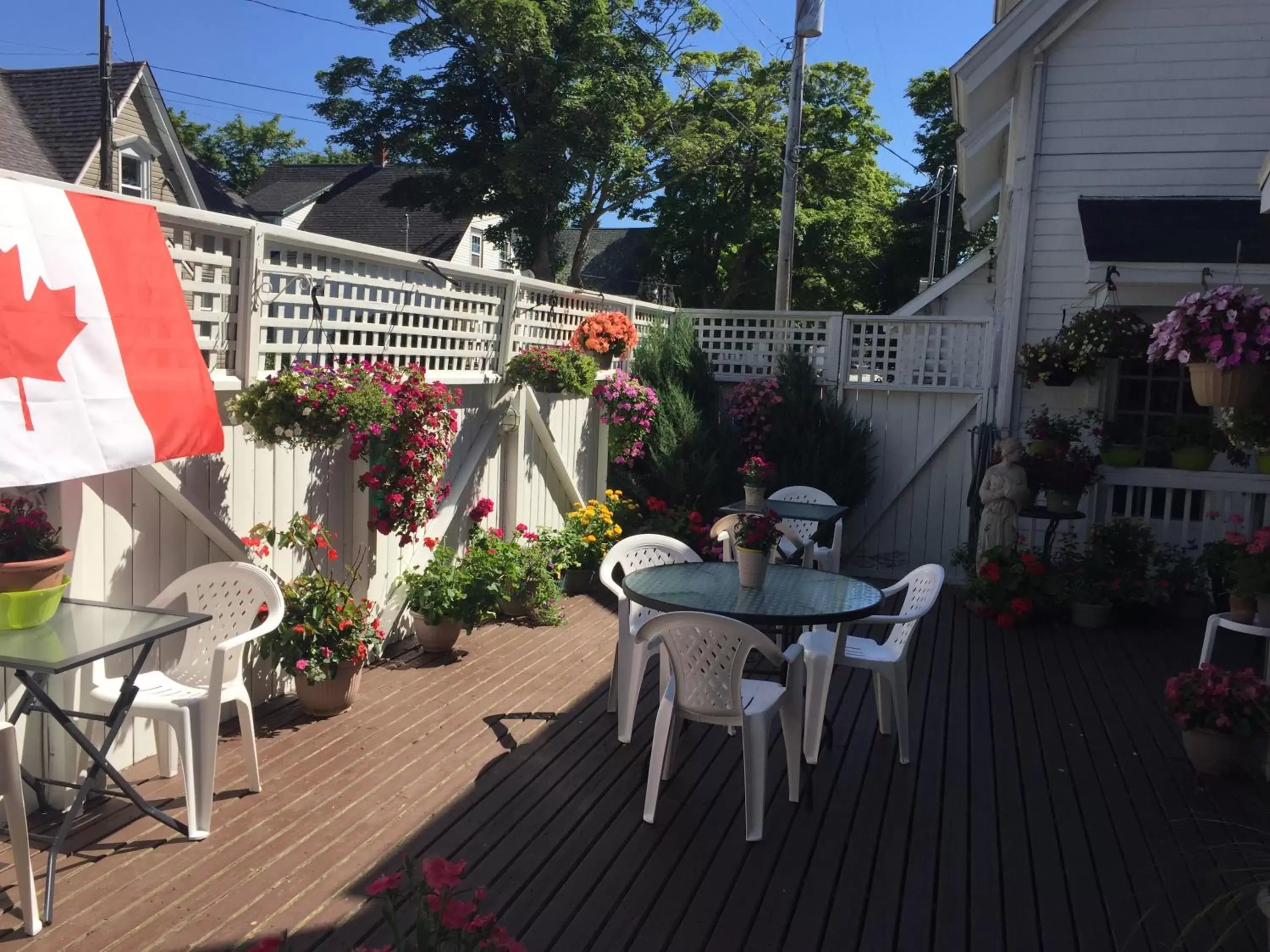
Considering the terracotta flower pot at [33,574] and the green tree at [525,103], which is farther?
the green tree at [525,103]

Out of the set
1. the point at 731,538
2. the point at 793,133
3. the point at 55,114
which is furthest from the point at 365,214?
the point at 731,538

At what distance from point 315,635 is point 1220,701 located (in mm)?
3834

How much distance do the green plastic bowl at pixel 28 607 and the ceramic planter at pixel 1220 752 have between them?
14.4 feet

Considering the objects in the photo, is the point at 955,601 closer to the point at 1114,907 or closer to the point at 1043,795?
the point at 1043,795

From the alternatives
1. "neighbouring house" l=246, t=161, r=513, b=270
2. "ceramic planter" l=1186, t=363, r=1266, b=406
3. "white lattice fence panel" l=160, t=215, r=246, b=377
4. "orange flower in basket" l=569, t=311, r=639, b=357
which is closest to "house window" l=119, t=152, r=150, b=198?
"neighbouring house" l=246, t=161, r=513, b=270

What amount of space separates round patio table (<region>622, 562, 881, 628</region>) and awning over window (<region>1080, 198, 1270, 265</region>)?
3498 millimetres

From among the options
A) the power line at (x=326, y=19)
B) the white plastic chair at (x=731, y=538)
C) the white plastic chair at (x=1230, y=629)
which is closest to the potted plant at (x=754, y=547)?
the white plastic chair at (x=731, y=538)

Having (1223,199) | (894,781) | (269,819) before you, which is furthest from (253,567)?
(1223,199)

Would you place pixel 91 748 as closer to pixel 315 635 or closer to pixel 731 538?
→ pixel 315 635

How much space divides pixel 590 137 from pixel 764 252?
637cm

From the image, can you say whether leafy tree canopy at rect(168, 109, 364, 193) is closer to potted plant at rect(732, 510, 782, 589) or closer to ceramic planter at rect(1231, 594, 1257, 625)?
potted plant at rect(732, 510, 782, 589)

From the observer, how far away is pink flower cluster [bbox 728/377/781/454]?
8.09 meters

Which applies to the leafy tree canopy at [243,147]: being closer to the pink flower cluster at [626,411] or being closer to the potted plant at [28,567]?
the pink flower cluster at [626,411]

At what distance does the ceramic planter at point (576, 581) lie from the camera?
6.96 m
